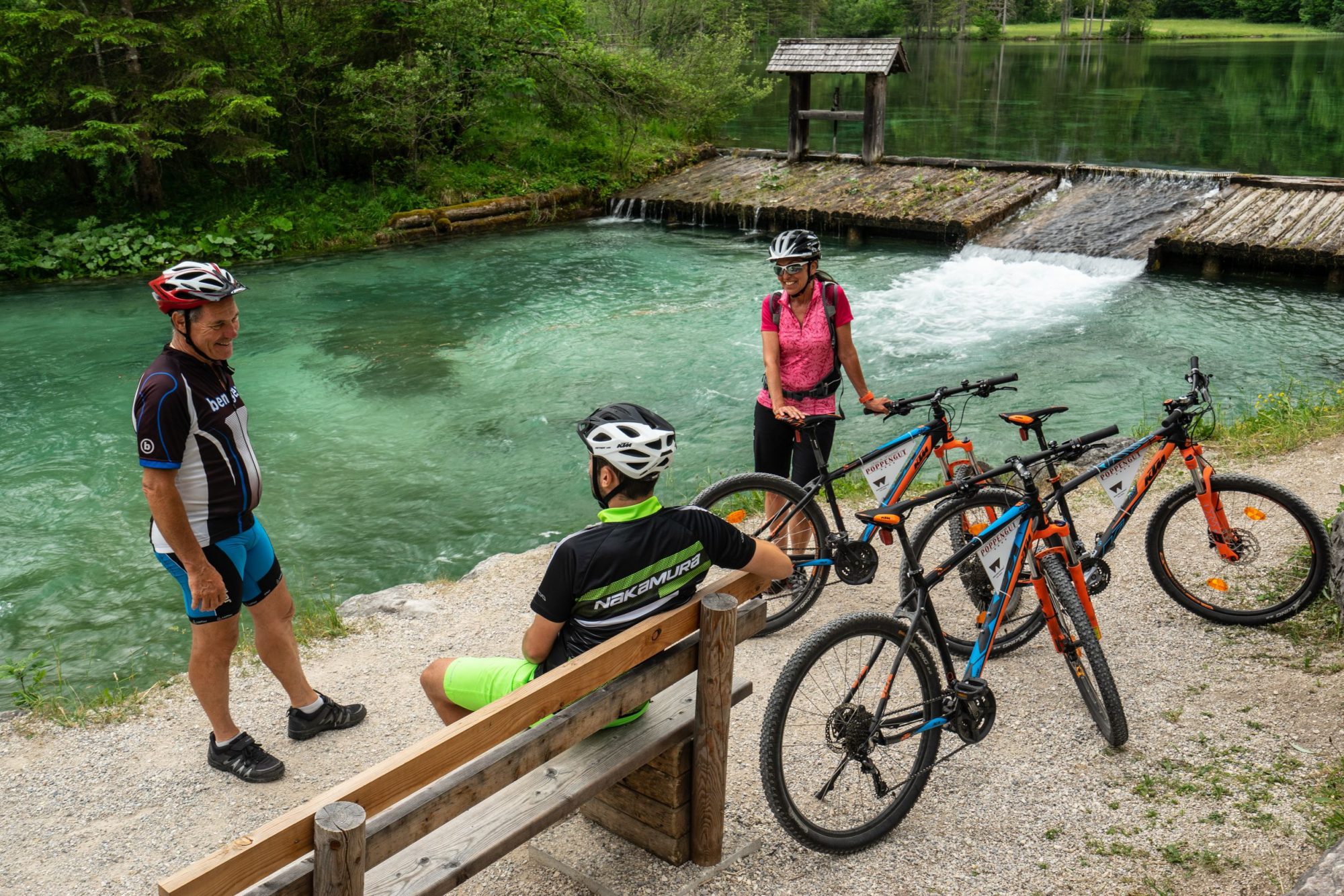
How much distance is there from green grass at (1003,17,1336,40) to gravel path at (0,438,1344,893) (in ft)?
253

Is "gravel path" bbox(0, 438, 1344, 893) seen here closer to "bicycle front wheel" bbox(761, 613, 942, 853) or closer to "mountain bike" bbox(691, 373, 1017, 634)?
"bicycle front wheel" bbox(761, 613, 942, 853)

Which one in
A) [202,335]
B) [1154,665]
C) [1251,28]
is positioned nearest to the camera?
[202,335]

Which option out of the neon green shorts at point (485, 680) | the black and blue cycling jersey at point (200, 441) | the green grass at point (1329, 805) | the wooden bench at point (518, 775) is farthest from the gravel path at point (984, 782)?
the black and blue cycling jersey at point (200, 441)

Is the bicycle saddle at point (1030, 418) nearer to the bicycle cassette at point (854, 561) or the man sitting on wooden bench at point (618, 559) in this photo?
the bicycle cassette at point (854, 561)

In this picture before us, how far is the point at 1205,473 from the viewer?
5668mm

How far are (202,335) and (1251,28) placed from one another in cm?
8494

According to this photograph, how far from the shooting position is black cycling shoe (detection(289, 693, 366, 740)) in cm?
529

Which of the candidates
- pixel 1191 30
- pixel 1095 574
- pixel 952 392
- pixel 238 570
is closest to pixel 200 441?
pixel 238 570

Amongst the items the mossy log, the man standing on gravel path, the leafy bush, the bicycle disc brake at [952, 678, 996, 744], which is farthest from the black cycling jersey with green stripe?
the mossy log

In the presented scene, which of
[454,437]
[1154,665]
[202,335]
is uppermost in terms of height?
[202,335]

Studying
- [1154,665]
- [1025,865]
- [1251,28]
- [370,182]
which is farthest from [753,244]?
[1251,28]

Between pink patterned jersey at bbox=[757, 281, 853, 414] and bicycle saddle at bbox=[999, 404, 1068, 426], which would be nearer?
bicycle saddle at bbox=[999, 404, 1068, 426]

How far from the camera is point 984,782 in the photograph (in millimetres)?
4641

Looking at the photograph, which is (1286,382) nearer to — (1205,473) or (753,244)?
(1205,473)
